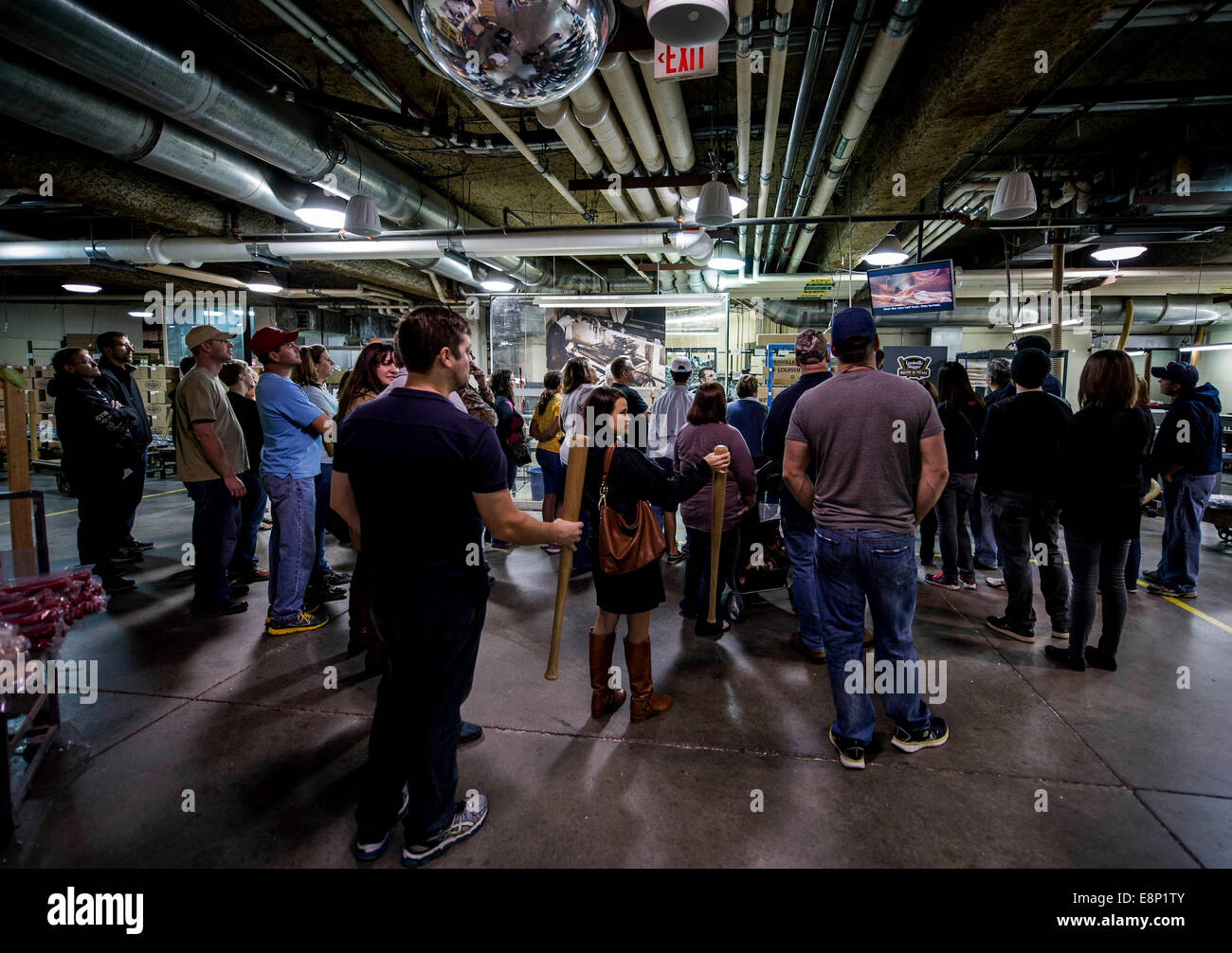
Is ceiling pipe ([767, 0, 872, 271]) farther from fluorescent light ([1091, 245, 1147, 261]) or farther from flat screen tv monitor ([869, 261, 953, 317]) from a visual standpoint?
fluorescent light ([1091, 245, 1147, 261])

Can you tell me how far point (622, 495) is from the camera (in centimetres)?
252

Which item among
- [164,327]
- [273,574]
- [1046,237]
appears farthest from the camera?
[164,327]

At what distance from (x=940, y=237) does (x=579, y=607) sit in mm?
8403

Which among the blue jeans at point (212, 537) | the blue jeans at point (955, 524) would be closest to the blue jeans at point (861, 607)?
the blue jeans at point (955, 524)

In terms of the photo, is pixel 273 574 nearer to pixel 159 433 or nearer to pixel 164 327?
pixel 159 433

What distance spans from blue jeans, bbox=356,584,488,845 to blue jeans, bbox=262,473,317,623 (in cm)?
213

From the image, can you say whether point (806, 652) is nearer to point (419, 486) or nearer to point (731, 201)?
point (419, 486)

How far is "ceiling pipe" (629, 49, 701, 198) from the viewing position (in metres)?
4.06

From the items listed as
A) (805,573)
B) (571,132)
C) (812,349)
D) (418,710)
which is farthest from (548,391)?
(418,710)

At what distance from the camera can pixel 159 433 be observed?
10898mm

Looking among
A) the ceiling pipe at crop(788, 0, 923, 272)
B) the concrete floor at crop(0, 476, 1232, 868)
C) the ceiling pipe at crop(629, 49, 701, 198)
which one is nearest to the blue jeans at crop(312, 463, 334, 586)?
the concrete floor at crop(0, 476, 1232, 868)

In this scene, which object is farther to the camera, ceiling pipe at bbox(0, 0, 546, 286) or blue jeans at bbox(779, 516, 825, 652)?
blue jeans at bbox(779, 516, 825, 652)
